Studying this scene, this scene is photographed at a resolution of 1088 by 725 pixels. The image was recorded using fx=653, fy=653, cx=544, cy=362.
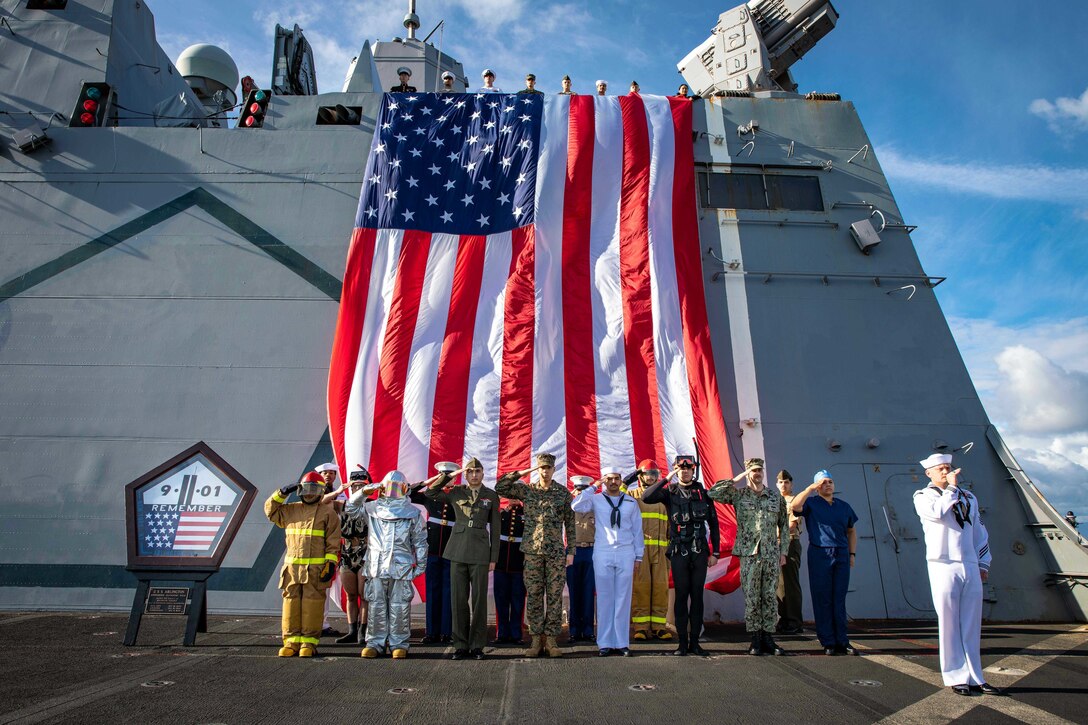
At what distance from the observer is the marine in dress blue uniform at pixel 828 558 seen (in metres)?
4.75

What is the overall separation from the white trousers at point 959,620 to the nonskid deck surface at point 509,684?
159 mm

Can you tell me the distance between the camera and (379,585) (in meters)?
4.70

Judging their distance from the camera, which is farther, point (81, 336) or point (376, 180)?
point (376, 180)

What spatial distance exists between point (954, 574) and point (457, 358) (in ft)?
15.1

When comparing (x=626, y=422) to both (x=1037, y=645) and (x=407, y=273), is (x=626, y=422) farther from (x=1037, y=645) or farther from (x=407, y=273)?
(x=1037, y=645)

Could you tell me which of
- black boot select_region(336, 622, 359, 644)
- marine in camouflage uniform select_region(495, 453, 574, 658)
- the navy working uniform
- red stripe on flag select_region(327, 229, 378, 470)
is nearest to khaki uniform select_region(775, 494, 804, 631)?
marine in camouflage uniform select_region(495, 453, 574, 658)

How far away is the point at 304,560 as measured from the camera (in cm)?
464

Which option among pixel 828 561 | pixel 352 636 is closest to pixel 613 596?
pixel 828 561

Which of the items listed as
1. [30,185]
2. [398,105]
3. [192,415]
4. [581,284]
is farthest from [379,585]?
[30,185]

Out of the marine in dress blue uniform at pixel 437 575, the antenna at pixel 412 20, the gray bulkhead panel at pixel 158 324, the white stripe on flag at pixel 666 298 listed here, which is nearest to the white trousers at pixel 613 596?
the marine in dress blue uniform at pixel 437 575

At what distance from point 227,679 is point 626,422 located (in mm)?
4049

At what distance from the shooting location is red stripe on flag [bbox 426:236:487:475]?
648cm

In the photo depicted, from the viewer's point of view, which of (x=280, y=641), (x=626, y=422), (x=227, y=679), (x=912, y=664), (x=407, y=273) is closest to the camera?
(x=227, y=679)

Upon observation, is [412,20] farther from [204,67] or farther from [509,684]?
[509,684]
